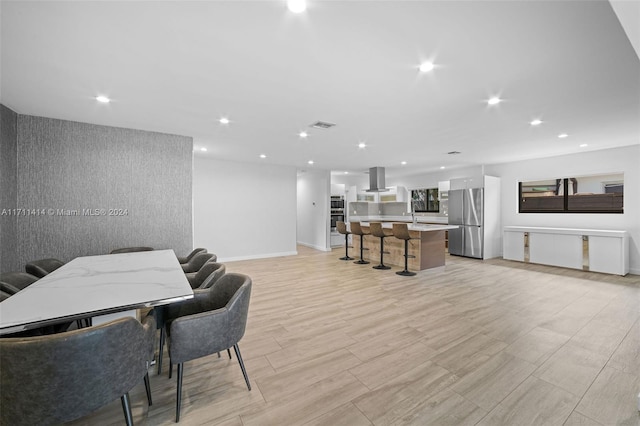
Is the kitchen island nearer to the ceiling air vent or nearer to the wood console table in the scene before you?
the wood console table

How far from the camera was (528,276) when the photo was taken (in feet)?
17.4

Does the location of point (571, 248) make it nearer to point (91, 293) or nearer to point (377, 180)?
point (377, 180)

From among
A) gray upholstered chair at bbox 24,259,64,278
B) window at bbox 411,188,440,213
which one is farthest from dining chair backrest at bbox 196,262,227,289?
window at bbox 411,188,440,213

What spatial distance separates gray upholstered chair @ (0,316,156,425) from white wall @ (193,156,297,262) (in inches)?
221

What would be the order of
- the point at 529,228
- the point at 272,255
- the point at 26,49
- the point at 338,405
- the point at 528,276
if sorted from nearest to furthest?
1. the point at 338,405
2. the point at 26,49
3. the point at 528,276
4. the point at 529,228
5. the point at 272,255

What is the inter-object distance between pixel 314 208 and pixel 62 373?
26.8 ft

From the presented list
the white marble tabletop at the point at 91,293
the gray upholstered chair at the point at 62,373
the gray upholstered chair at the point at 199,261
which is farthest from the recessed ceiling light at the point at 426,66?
the gray upholstered chair at the point at 199,261

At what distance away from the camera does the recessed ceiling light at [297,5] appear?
1578 mm

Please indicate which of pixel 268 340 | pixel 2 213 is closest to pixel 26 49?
pixel 2 213

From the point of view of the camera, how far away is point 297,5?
160 centimetres

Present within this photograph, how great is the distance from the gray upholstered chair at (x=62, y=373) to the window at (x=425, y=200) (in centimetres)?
940

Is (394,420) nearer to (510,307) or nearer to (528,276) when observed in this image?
(510,307)

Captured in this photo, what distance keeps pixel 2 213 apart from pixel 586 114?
25.0 ft

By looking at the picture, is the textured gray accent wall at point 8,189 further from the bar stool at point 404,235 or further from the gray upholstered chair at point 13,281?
the bar stool at point 404,235
